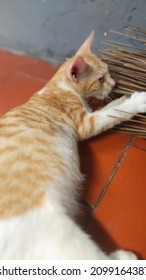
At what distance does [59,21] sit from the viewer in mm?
2088

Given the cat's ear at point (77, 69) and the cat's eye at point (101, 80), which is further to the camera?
the cat's eye at point (101, 80)

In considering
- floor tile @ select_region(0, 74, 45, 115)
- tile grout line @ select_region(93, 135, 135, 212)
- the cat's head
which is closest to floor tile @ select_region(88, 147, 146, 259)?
tile grout line @ select_region(93, 135, 135, 212)

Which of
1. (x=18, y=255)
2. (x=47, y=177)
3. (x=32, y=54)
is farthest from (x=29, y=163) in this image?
(x=32, y=54)

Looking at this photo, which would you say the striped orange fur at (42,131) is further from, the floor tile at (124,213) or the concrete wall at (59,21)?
the concrete wall at (59,21)

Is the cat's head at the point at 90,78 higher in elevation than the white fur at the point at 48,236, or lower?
higher

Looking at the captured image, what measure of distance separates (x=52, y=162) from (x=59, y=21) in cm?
146

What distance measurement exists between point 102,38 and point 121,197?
1263 mm

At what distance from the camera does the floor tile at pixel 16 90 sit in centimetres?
182

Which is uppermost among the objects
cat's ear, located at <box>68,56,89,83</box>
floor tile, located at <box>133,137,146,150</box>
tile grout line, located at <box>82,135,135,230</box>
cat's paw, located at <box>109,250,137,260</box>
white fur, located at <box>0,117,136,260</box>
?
cat's ear, located at <box>68,56,89,83</box>

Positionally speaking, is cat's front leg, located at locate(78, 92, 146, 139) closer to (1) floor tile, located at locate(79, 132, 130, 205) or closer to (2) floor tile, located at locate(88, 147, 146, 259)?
(1) floor tile, located at locate(79, 132, 130, 205)

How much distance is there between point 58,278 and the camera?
830 mm

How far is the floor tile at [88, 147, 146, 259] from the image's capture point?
104 cm

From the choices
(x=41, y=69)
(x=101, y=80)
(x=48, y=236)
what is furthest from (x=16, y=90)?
(x=48, y=236)

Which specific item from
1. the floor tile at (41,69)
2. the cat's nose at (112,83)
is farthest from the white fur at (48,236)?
the floor tile at (41,69)
